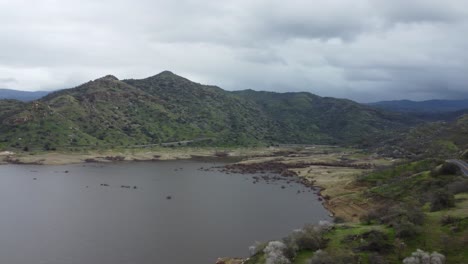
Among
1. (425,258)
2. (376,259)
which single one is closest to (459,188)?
(425,258)

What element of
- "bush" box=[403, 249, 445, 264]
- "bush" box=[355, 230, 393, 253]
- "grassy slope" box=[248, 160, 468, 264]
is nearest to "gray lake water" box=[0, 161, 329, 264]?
"grassy slope" box=[248, 160, 468, 264]

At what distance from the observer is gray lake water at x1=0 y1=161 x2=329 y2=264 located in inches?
2874

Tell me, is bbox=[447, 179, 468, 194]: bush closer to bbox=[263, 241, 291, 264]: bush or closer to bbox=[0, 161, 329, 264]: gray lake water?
Result: bbox=[0, 161, 329, 264]: gray lake water

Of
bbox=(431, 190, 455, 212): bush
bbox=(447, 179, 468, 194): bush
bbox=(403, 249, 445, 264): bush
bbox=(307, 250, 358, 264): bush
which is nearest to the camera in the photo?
bbox=(403, 249, 445, 264): bush

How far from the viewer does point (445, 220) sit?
57.1 meters

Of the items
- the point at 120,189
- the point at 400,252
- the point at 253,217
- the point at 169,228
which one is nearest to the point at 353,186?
the point at 253,217

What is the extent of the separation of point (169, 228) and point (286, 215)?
1207 inches

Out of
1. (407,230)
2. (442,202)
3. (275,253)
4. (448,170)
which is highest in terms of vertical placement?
(448,170)

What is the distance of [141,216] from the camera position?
99812 mm

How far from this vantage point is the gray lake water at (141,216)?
7300 cm

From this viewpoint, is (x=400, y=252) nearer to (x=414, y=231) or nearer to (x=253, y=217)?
(x=414, y=231)

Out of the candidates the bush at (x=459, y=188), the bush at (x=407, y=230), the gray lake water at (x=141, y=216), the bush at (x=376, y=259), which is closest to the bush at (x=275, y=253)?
the bush at (x=376, y=259)

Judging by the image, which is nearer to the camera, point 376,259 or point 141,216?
point 376,259

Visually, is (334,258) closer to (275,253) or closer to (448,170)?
(275,253)
